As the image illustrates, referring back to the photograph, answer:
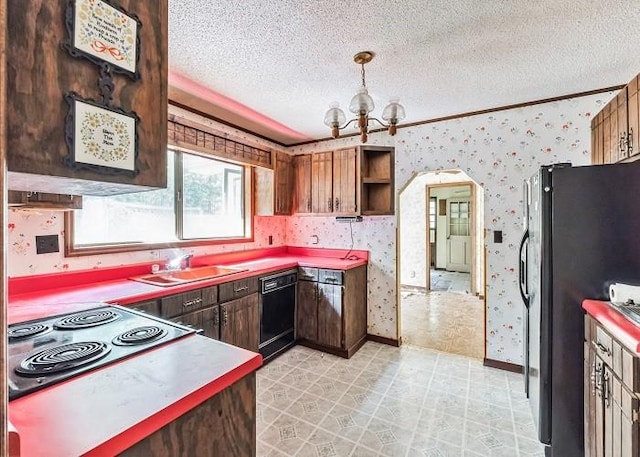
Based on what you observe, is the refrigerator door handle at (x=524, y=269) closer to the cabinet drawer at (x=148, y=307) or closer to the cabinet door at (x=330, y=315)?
the cabinet door at (x=330, y=315)

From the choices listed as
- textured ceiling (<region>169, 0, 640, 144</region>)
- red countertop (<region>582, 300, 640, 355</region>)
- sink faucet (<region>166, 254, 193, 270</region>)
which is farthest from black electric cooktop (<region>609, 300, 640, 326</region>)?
sink faucet (<region>166, 254, 193, 270</region>)

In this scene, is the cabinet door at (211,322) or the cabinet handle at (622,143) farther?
the cabinet door at (211,322)

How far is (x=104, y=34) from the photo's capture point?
688 mm

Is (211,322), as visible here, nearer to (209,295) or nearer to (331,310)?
(209,295)

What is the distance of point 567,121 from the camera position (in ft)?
8.36

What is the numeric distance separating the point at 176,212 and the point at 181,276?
0.63 meters

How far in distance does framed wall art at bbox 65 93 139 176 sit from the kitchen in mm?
1723

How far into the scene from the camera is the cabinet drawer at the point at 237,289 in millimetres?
2381

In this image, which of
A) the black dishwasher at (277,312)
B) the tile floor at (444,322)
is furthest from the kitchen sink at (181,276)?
the tile floor at (444,322)

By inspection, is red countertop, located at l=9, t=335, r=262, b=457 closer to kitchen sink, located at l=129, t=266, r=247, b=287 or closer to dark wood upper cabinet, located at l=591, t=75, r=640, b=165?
kitchen sink, located at l=129, t=266, r=247, b=287

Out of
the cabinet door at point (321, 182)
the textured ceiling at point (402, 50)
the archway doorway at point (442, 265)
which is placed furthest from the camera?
the archway doorway at point (442, 265)

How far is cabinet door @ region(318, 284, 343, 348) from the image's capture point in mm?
3029

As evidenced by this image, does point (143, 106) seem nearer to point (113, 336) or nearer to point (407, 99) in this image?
point (113, 336)

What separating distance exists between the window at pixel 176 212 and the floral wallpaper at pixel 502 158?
1827mm
